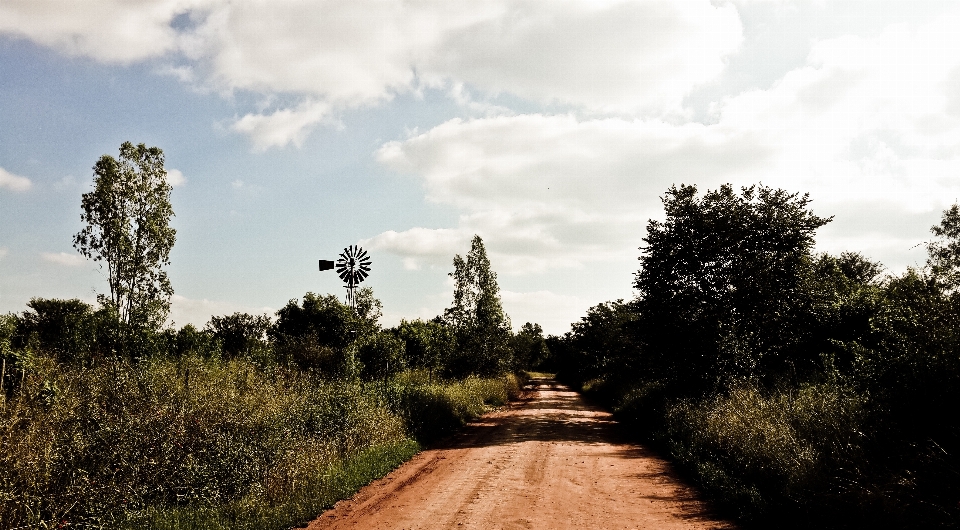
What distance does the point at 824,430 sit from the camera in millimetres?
9867

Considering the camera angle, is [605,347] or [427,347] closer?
[427,347]

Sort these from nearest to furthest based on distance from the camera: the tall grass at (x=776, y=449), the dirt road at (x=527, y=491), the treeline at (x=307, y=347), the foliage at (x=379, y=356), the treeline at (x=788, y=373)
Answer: the treeline at (x=788, y=373) < the tall grass at (x=776, y=449) < the dirt road at (x=527, y=491) < the treeline at (x=307, y=347) < the foliage at (x=379, y=356)

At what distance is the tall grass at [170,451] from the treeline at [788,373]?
817 centimetres

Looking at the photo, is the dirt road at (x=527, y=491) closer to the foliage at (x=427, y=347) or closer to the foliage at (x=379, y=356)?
the foliage at (x=379, y=356)

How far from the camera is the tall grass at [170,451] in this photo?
771cm

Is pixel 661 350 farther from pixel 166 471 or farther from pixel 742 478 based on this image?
pixel 166 471

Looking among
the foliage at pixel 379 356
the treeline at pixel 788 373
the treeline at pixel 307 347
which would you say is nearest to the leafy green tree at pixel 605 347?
the treeline at pixel 788 373

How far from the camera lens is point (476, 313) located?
103ft

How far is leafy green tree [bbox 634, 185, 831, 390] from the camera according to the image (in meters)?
19.9

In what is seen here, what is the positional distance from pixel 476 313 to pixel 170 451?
22857 mm

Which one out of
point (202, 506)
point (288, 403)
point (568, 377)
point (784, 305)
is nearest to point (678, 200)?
point (784, 305)

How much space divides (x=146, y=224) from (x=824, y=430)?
2670 centimetres

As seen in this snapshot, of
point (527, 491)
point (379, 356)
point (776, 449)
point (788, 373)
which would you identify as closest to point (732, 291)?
point (788, 373)

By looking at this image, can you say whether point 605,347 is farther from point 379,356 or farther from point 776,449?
point 776,449
